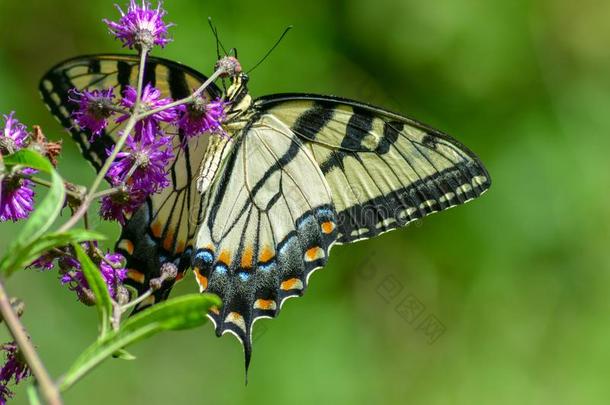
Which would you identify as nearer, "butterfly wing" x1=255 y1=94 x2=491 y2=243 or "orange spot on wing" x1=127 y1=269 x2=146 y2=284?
"orange spot on wing" x1=127 y1=269 x2=146 y2=284

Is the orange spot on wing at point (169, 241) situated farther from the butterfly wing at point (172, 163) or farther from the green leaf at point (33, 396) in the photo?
the green leaf at point (33, 396)

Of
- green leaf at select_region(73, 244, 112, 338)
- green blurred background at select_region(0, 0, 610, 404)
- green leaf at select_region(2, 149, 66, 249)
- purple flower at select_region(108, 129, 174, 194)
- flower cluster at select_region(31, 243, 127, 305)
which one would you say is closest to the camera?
green leaf at select_region(2, 149, 66, 249)

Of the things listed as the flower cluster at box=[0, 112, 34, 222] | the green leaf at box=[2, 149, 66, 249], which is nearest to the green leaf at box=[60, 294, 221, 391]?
the green leaf at box=[2, 149, 66, 249]

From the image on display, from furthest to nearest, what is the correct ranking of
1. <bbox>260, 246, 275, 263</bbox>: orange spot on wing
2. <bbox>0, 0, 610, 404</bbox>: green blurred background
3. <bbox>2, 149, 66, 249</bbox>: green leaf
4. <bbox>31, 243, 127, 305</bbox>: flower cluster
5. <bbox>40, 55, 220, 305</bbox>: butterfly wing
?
1. <bbox>0, 0, 610, 404</bbox>: green blurred background
2. <bbox>260, 246, 275, 263</bbox>: orange spot on wing
3. <bbox>40, 55, 220, 305</bbox>: butterfly wing
4. <bbox>31, 243, 127, 305</bbox>: flower cluster
5. <bbox>2, 149, 66, 249</bbox>: green leaf

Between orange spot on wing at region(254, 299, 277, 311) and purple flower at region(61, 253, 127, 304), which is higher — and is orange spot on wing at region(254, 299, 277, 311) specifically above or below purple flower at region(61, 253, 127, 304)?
above

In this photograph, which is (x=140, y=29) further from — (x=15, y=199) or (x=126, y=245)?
(x=126, y=245)

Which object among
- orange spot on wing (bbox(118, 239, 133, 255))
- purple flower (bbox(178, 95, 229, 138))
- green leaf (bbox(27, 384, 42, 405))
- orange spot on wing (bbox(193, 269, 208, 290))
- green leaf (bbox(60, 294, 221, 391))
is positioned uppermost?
orange spot on wing (bbox(118, 239, 133, 255))

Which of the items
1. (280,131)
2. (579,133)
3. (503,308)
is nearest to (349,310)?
(503,308)

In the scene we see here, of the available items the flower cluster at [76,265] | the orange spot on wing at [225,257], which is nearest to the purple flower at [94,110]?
the flower cluster at [76,265]

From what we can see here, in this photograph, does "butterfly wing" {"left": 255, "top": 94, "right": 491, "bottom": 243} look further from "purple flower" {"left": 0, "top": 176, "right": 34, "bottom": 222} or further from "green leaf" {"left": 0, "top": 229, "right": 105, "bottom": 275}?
"green leaf" {"left": 0, "top": 229, "right": 105, "bottom": 275}
